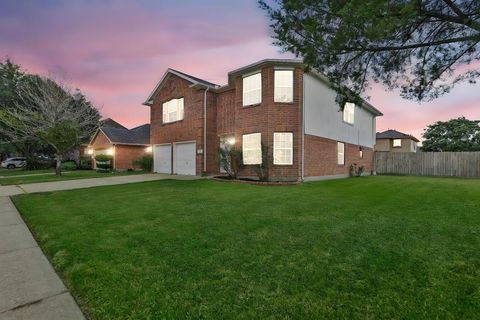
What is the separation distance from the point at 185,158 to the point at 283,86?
811cm

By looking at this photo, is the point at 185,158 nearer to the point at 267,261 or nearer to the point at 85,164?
the point at 267,261

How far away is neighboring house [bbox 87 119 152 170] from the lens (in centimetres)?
2370

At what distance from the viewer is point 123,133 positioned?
25469 mm

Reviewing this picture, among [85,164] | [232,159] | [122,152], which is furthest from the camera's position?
[85,164]

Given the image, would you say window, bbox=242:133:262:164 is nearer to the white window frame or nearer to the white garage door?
the white window frame

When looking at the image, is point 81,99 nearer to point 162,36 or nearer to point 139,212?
point 162,36

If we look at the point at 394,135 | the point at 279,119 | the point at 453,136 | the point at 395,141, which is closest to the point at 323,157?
the point at 279,119

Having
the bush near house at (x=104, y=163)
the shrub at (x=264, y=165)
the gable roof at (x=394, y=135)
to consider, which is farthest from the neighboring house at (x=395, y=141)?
the bush near house at (x=104, y=163)

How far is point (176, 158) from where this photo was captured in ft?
57.3

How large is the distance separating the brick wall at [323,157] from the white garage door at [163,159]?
9.95 metres

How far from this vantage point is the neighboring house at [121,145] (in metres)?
23.7

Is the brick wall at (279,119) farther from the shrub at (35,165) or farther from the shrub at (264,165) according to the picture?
the shrub at (35,165)

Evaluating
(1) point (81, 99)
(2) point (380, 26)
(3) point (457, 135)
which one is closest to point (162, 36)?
(2) point (380, 26)

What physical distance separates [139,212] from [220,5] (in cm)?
912
